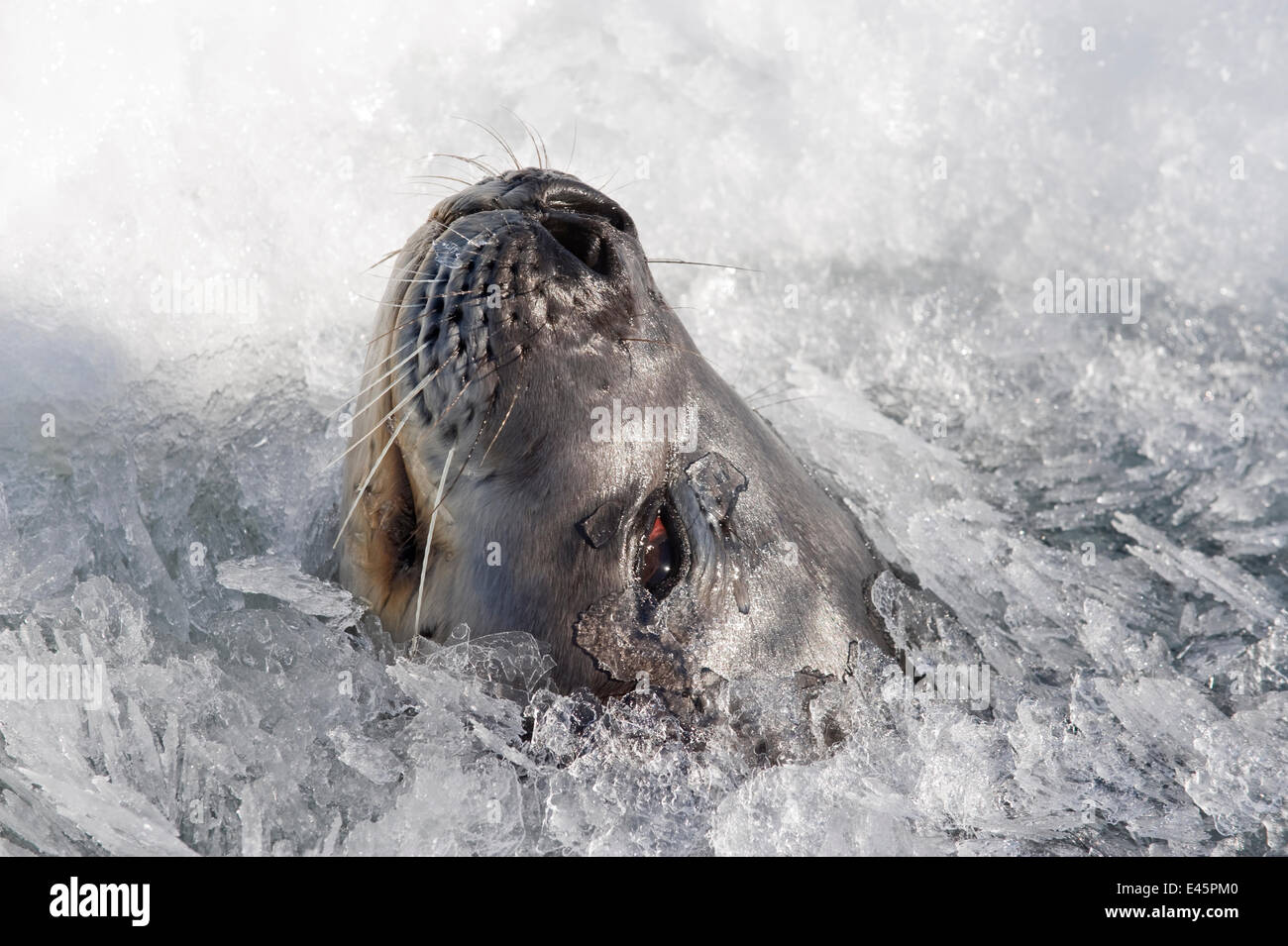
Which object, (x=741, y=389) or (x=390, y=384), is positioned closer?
(x=390, y=384)

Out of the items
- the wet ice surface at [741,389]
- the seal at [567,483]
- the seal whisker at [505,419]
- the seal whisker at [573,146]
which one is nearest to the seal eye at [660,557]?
the seal at [567,483]

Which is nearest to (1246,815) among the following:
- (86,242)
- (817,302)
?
(817,302)

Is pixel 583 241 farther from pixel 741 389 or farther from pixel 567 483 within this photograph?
pixel 741 389

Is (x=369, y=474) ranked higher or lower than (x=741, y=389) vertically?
lower

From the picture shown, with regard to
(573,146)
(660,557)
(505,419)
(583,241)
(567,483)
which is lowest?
(660,557)

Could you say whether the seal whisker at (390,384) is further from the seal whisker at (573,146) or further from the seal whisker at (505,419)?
the seal whisker at (573,146)

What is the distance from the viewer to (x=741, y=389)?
4.79m

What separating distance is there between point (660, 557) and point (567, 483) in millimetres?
256

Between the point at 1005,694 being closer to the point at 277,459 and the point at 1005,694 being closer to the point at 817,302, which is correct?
the point at 277,459

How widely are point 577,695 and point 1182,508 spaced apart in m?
3.28

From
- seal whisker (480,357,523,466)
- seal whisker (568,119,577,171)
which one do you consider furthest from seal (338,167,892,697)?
seal whisker (568,119,577,171)

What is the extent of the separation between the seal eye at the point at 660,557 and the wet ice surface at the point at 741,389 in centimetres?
27

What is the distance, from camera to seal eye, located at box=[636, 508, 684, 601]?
98.7 inches

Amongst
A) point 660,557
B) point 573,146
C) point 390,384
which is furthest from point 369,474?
point 573,146
